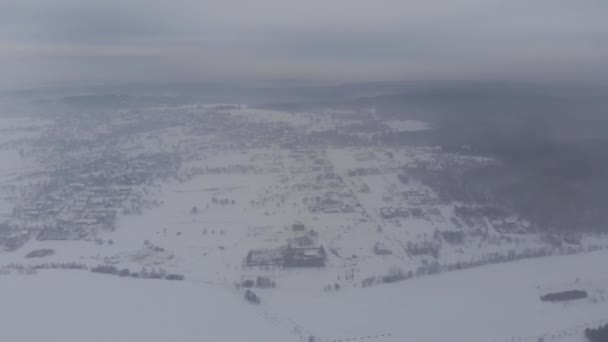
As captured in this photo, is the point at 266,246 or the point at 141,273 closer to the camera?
the point at 141,273

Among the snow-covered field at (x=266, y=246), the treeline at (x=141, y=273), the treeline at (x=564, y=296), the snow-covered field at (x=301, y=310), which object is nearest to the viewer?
the snow-covered field at (x=301, y=310)

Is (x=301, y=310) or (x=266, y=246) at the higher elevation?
(x=266, y=246)

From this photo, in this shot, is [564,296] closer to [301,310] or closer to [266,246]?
Result: [301,310]

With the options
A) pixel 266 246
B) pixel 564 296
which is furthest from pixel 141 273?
pixel 564 296

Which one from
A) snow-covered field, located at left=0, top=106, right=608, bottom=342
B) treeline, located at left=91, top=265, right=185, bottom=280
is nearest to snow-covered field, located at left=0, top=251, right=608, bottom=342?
snow-covered field, located at left=0, top=106, right=608, bottom=342

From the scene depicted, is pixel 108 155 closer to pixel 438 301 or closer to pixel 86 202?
pixel 86 202

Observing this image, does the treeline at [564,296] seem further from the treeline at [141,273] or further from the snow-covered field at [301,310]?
the treeline at [141,273]

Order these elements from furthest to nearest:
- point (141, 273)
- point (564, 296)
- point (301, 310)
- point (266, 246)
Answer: point (266, 246) < point (141, 273) < point (564, 296) < point (301, 310)

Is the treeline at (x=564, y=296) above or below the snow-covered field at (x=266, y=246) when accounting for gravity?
below

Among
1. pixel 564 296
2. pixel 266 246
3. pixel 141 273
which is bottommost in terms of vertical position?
pixel 564 296

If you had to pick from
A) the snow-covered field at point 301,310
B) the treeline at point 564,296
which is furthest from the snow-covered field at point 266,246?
the treeline at point 564,296

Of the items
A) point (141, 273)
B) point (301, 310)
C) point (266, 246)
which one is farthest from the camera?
point (266, 246)
